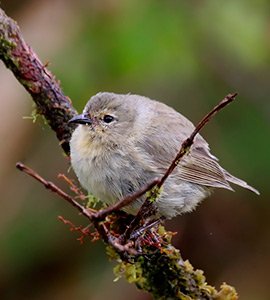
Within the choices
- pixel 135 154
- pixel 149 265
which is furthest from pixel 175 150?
pixel 149 265

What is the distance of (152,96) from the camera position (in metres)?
7.39

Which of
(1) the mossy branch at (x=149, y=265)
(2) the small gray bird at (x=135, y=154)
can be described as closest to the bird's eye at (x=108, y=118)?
(2) the small gray bird at (x=135, y=154)

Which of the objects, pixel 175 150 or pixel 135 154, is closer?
pixel 135 154

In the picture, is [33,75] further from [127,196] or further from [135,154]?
[127,196]

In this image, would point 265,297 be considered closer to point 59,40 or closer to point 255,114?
point 255,114

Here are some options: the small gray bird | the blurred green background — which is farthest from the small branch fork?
the blurred green background

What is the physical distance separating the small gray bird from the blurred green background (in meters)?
1.22

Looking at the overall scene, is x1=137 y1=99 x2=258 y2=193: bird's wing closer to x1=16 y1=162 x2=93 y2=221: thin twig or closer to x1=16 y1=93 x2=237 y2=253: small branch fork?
x1=16 y1=93 x2=237 y2=253: small branch fork

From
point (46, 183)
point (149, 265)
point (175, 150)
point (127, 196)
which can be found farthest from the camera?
point (175, 150)

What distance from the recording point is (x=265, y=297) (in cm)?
726

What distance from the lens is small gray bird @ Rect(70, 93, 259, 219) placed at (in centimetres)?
476

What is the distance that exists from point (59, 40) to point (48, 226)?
1.68 meters

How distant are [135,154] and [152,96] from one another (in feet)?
8.34

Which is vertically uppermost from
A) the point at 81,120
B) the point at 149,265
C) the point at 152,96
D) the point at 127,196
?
the point at 152,96
